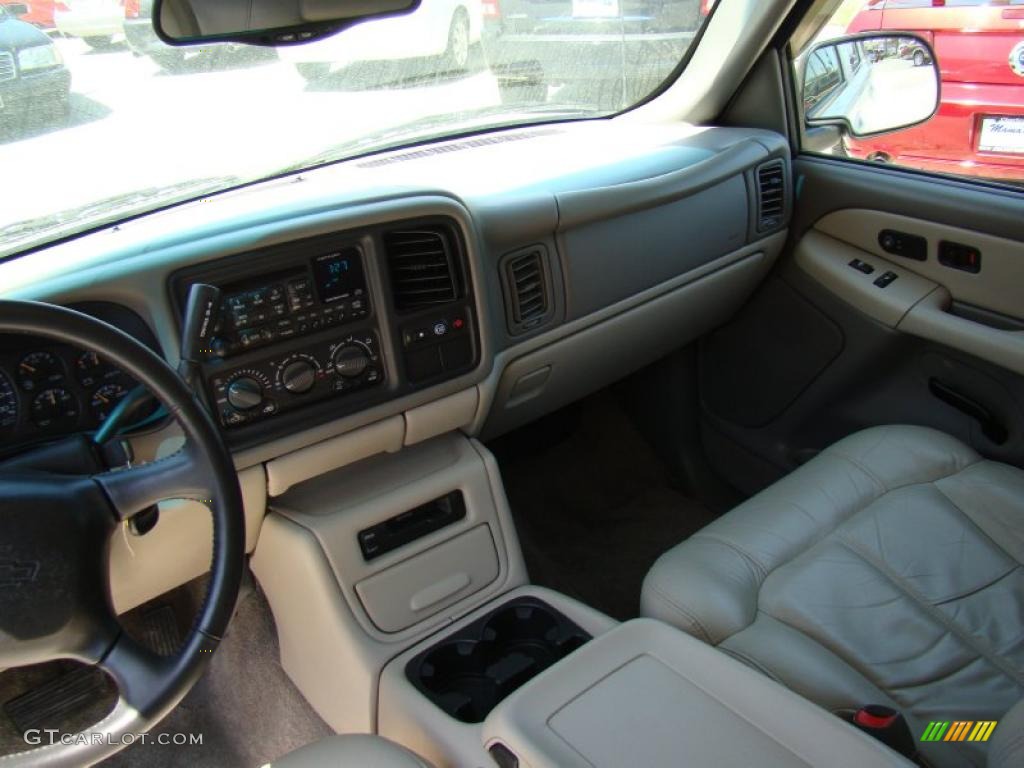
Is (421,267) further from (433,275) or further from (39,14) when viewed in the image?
(39,14)

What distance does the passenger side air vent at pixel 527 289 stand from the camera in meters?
1.83

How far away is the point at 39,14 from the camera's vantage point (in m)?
1.52

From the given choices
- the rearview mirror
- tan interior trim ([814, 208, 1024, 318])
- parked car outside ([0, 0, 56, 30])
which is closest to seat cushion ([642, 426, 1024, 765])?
tan interior trim ([814, 208, 1024, 318])

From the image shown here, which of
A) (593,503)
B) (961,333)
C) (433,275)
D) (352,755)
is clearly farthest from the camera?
(593,503)

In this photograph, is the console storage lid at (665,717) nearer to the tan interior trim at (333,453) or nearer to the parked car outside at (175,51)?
the tan interior trim at (333,453)

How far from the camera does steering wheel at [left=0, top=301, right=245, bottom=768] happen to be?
1.02 meters

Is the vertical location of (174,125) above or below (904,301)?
above

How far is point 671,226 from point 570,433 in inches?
35.6

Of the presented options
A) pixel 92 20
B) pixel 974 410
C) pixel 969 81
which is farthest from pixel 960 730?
pixel 92 20

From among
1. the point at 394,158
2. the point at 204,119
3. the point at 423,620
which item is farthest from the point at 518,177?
the point at 423,620

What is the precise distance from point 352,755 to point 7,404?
0.67m

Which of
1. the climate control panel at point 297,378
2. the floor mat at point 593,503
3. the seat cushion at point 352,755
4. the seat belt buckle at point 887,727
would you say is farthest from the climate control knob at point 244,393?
the floor mat at point 593,503

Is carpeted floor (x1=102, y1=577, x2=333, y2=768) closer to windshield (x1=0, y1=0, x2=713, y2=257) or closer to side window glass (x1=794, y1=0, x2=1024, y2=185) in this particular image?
windshield (x1=0, y1=0, x2=713, y2=257)

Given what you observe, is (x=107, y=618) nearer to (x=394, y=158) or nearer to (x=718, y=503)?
(x=394, y=158)
